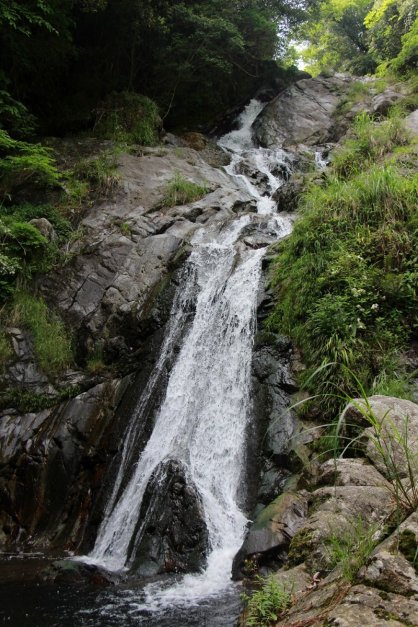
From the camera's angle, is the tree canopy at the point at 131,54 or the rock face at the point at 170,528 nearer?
the rock face at the point at 170,528

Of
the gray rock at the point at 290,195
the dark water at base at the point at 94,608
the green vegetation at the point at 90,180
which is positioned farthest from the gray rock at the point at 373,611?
the green vegetation at the point at 90,180

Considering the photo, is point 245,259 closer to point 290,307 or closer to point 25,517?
point 290,307

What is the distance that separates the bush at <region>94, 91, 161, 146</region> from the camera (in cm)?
1488

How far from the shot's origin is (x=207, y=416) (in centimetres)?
726

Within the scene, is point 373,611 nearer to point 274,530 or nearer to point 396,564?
point 396,564

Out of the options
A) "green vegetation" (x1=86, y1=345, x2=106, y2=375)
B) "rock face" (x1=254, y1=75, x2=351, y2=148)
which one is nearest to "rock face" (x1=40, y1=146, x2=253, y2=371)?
"green vegetation" (x1=86, y1=345, x2=106, y2=375)

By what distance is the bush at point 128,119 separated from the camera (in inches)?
586

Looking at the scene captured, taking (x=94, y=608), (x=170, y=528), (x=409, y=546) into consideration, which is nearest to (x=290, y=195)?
(x=170, y=528)

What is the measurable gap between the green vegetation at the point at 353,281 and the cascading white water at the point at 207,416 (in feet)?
3.03

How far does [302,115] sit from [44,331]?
14.6 m

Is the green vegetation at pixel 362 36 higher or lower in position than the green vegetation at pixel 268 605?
higher

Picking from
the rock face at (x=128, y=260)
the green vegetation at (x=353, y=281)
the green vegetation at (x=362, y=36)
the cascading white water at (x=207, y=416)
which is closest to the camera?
the cascading white water at (x=207, y=416)

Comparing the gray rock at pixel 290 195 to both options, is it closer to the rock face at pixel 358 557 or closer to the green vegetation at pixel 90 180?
the green vegetation at pixel 90 180

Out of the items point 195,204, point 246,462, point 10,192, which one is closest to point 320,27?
point 195,204
